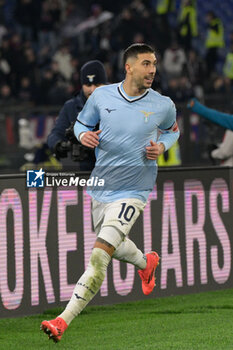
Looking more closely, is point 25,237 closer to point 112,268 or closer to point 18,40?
point 112,268

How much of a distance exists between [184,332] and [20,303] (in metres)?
1.73

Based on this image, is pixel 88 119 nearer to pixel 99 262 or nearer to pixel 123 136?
pixel 123 136

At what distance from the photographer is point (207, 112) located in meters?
10.4

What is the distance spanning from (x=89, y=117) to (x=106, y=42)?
17.2 meters

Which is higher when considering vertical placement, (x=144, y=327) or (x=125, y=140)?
(x=125, y=140)

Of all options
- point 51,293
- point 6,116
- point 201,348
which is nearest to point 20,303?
point 51,293

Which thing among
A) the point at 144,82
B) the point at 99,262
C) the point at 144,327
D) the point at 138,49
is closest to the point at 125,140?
the point at 144,82

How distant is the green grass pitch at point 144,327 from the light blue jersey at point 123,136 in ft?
3.44

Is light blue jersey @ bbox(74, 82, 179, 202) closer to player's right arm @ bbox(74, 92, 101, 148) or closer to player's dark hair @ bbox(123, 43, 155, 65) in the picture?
player's right arm @ bbox(74, 92, 101, 148)

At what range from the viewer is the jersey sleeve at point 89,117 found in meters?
8.26

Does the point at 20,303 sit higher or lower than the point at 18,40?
lower

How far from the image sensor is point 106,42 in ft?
82.9

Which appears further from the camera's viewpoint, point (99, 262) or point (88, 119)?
point (88, 119)

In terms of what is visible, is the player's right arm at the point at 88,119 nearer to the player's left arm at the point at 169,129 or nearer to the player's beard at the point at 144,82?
the player's beard at the point at 144,82
